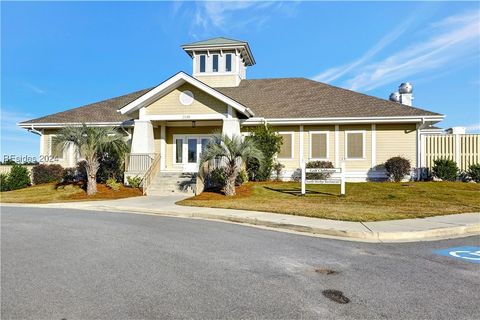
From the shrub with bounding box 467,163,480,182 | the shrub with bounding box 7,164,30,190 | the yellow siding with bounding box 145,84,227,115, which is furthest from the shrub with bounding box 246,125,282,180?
the shrub with bounding box 7,164,30,190

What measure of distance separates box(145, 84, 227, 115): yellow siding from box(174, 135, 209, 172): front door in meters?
2.97

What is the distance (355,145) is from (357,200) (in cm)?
786

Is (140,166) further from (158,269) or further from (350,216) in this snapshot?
(158,269)

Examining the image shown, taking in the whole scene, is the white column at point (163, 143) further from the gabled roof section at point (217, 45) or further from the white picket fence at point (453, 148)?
the white picket fence at point (453, 148)

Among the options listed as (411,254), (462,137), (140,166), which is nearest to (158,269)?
(411,254)

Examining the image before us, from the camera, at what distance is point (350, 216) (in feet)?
36.0

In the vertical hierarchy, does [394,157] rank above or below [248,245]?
above

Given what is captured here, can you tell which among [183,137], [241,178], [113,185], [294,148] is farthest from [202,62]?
[113,185]

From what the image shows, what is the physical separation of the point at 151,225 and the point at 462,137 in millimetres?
18736

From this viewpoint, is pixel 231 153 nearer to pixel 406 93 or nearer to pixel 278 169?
pixel 278 169

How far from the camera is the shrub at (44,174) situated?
24000 millimetres

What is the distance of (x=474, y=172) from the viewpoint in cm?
2116

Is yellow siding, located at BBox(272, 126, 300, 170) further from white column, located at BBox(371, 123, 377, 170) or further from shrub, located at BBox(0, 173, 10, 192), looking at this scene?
shrub, located at BBox(0, 173, 10, 192)

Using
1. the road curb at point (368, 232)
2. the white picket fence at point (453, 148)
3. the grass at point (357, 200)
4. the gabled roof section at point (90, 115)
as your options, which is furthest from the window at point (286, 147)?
the road curb at point (368, 232)
